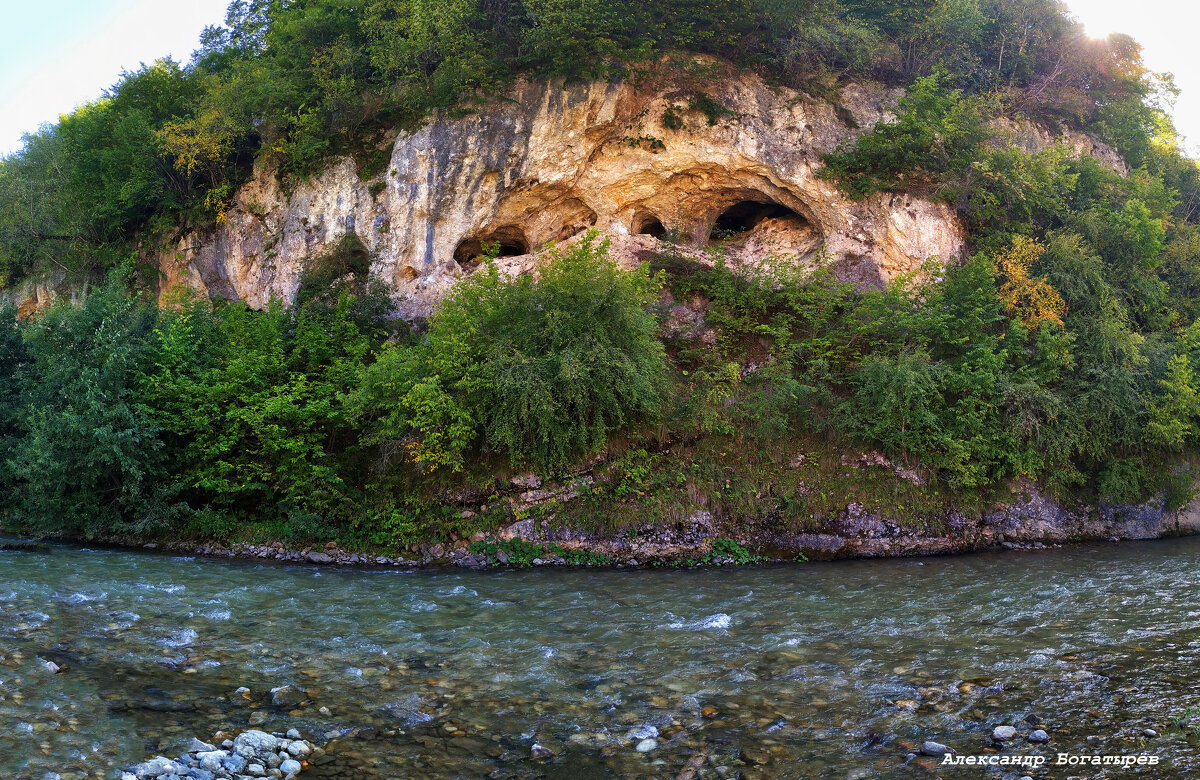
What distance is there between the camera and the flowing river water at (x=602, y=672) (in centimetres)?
516

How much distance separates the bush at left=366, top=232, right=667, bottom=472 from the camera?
14961mm

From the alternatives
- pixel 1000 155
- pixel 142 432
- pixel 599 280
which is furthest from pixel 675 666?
pixel 1000 155

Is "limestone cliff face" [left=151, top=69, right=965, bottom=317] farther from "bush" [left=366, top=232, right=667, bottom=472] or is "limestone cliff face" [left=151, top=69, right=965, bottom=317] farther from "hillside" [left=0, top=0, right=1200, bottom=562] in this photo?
"bush" [left=366, top=232, right=667, bottom=472]

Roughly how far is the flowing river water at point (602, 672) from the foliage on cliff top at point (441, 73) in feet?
54.2

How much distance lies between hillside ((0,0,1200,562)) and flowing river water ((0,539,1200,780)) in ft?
13.0

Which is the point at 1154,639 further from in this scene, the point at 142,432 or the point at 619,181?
the point at 619,181

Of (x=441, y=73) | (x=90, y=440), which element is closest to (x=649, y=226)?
(x=441, y=73)

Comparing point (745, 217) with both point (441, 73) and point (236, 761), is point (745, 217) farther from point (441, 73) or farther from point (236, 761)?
point (236, 761)

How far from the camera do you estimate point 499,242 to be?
910 inches

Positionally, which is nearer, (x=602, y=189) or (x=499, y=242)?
(x=499, y=242)

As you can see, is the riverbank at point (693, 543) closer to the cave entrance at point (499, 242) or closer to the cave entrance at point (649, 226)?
the cave entrance at point (499, 242)

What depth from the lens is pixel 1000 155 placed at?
68.8 ft

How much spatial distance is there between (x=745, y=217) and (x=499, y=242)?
9.29 m

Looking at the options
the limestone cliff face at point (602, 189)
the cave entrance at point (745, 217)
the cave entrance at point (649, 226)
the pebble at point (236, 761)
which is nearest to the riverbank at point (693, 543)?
the limestone cliff face at point (602, 189)
